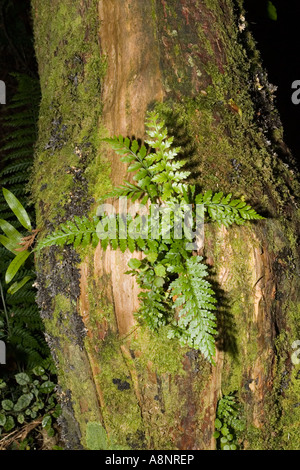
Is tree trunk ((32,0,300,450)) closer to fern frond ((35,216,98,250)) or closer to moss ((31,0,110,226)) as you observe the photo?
moss ((31,0,110,226))

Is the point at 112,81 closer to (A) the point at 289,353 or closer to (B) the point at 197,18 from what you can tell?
(B) the point at 197,18

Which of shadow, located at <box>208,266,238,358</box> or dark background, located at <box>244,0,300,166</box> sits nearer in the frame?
shadow, located at <box>208,266,238,358</box>

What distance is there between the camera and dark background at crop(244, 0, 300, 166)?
15.0ft

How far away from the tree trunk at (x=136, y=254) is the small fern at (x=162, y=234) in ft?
0.54

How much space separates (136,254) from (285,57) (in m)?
4.00

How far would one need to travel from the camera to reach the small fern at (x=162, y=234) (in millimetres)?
1919

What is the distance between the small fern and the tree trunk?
6.5 inches

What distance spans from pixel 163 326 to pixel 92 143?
1301 mm
